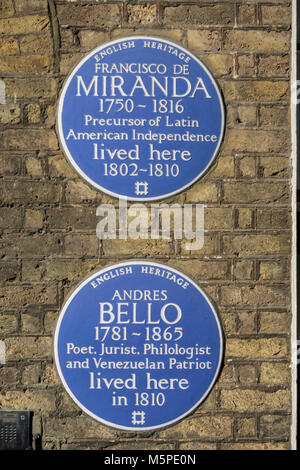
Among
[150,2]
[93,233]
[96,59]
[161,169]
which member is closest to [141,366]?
[93,233]

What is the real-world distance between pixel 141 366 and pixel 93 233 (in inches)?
21.8

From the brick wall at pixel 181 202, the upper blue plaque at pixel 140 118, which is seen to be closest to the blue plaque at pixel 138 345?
the brick wall at pixel 181 202

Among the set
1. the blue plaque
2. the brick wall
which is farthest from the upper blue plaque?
the blue plaque

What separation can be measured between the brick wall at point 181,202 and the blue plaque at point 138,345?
0.17ft

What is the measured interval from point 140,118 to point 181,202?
365 millimetres

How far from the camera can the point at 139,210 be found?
80.5 inches

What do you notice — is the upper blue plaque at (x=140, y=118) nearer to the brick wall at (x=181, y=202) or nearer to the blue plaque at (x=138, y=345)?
the brick wall at (x=181, y=202)

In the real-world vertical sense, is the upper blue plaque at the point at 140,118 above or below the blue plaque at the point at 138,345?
above

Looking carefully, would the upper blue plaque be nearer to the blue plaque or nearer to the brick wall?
the brick wall

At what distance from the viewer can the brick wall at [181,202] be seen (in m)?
2.04

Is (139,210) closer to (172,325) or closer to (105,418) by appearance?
(172,325)

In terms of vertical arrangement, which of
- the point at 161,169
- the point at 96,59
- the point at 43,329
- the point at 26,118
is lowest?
the point at 43,329

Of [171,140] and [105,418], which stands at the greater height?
[171,140]

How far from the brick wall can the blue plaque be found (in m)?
0.05
